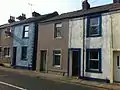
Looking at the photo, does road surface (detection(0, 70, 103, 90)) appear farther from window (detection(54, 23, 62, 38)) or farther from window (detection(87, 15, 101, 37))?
window (detection(54, 23, 62, 38))

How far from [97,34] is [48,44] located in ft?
22.6

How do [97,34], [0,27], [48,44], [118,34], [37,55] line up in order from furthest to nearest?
[0,27] < [37,55] < [48,44] < [97,34] < [118,34]

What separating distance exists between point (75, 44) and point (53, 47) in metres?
3.34

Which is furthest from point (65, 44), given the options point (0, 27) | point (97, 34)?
point (0, 27)

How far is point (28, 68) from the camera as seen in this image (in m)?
27.3

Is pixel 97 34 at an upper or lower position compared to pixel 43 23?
lower

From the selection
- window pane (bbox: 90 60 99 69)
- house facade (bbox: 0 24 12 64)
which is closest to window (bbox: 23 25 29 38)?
house facade (bbox: 0 24 12 64)

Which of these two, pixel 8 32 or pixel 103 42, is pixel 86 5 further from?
pixel 8 32

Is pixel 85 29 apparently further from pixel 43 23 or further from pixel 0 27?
pixel 0 27

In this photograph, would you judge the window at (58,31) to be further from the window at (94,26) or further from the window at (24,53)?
the window at (24,53)

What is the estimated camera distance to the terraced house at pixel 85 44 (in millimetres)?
17953

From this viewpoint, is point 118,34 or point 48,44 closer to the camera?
point 118,34

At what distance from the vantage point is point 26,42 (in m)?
28.2

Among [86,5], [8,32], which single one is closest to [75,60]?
[86,5]
